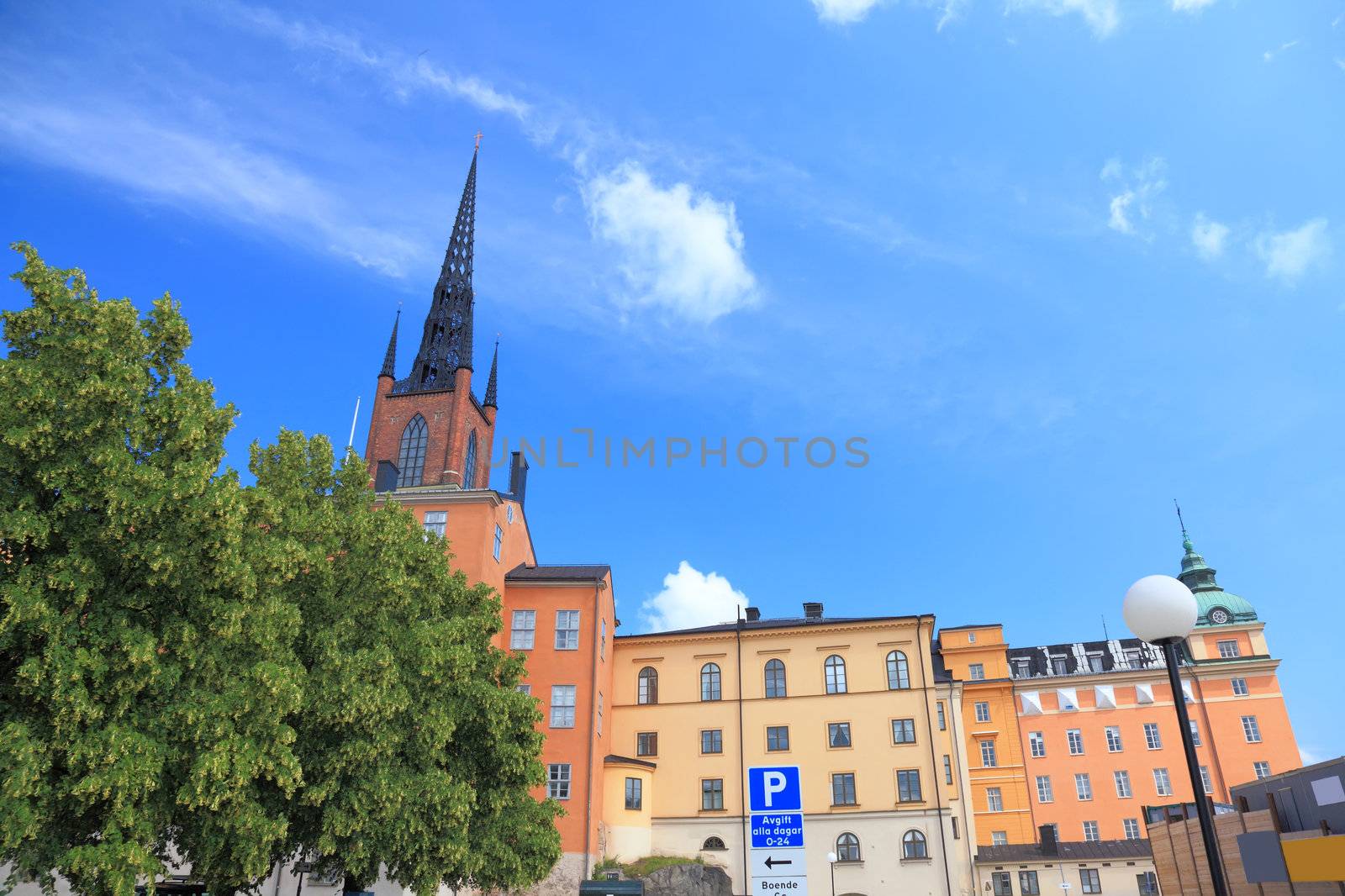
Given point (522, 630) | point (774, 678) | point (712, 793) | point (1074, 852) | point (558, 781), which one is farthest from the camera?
point (1074, 852)

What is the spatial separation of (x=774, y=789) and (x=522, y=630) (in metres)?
32.0

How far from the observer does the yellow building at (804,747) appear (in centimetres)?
4159

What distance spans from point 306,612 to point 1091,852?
4498 centimetres

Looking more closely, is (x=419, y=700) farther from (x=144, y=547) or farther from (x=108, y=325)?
(x=108, y=325)

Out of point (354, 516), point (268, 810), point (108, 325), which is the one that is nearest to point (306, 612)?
point (354, 516)

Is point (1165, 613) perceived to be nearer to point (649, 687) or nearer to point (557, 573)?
point (557, 573)

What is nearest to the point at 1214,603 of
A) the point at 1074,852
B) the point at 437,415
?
the point at 1074,852

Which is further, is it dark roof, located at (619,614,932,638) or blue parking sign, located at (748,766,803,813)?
dark roof, located at (619,614,932,638)

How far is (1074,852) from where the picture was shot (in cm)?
4788

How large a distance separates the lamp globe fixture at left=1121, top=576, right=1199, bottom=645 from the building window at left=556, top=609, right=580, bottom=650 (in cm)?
3394

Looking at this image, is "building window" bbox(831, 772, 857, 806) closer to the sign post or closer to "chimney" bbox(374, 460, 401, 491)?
"chimney" bbox(374, 460, 401, 491)

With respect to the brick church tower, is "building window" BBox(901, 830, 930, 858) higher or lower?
lower

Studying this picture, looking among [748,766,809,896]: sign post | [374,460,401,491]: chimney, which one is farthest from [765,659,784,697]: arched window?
[748,766,809,896]: sign post

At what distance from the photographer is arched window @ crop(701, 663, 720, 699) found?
1839 inches
